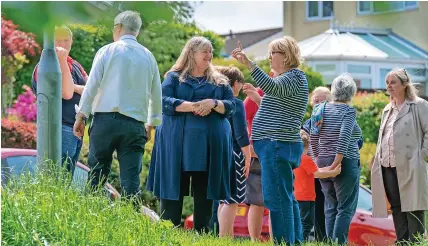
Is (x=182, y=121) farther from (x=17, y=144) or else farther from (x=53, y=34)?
(x=17, y=144)

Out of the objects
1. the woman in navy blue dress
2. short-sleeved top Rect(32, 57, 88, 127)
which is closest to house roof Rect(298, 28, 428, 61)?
the woman in navy blue dress

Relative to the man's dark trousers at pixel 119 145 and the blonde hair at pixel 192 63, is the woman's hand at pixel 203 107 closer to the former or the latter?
the blonde hair at pixel 192 63

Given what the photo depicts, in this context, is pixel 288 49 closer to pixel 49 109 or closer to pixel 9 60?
pixel 49 109

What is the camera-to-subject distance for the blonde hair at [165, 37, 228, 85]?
7.02 metres

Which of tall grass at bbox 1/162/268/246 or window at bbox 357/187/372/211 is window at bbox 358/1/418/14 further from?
window at bbox 357/187/372/211

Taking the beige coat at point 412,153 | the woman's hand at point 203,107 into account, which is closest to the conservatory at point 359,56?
the beige coat at point 412,153

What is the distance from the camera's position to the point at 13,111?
1761 centimetres

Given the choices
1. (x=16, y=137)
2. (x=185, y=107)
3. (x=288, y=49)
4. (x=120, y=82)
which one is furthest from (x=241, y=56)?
(x=16, y=137)

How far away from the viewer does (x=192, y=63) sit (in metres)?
7.10

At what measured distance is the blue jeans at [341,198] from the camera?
7871 millimetres

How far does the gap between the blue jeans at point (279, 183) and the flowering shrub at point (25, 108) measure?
1146 cm

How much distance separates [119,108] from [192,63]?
92 centimetres

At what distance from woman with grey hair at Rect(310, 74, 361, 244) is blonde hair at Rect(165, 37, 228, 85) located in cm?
133

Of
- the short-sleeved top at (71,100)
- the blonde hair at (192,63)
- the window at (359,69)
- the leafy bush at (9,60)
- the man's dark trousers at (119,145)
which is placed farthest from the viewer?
the window at (359,69)
